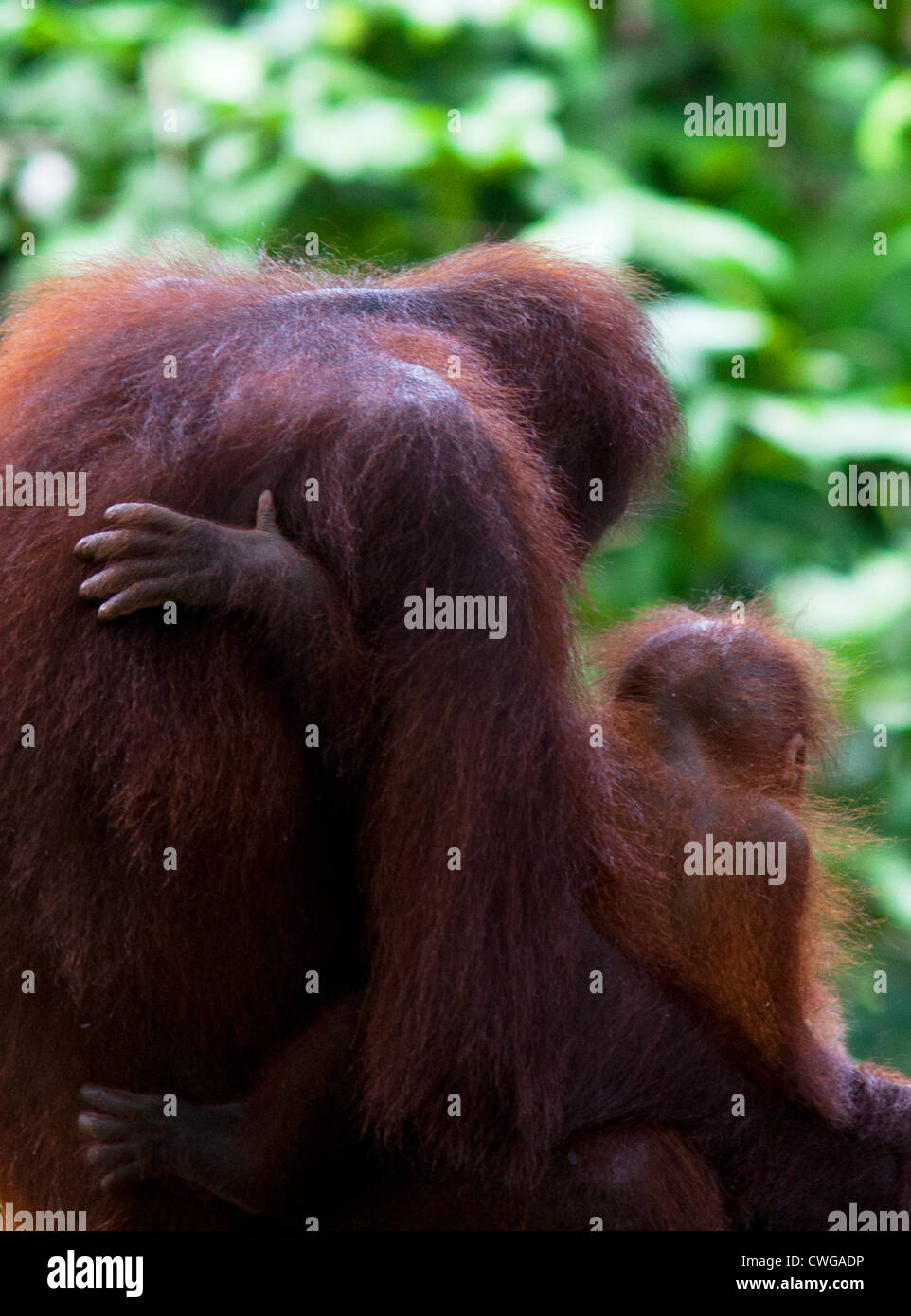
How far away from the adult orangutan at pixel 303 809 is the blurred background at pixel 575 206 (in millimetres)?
2315

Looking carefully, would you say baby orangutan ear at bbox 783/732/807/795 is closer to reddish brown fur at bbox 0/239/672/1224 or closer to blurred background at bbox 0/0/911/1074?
reddish brown fur at bbox 0/239/672/1224

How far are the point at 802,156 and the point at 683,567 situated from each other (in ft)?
10.4

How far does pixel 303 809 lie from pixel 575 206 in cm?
368

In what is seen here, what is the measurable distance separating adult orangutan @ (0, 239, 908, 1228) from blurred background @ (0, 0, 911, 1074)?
2315 mm

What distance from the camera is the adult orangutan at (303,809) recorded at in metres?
2.22

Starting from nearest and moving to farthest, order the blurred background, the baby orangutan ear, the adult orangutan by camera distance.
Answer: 1. the adult orangutan
2. the baby orangutan ear
3. the blurred background

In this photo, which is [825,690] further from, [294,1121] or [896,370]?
[896,370]

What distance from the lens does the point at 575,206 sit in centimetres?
552

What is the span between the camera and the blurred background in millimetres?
5246

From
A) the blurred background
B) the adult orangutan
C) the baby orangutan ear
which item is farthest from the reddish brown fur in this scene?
the blurred background

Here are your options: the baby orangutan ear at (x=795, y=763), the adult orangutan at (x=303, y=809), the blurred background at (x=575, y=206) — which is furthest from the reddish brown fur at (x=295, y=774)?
the blurred background at (x=575, y=206)

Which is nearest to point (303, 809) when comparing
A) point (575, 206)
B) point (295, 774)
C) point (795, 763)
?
point (295, 774)

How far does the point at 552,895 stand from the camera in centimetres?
230

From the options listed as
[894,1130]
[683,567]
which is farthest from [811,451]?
[894,1130]
